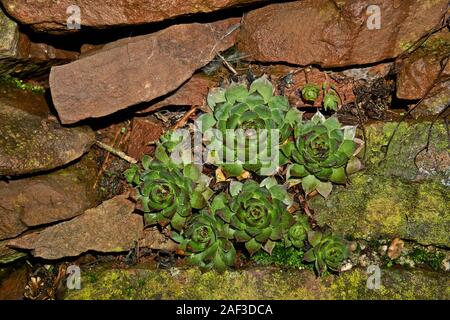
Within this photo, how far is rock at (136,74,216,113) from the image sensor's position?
3.27 metres

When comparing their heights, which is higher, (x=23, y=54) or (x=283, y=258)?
(x=23, y=54)

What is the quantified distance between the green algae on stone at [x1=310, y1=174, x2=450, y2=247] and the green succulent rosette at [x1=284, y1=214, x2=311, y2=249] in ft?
0.58

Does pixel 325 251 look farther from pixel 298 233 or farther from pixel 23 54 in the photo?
pixel 23 54

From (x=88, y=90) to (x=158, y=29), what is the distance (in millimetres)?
618

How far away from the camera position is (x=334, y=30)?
2.88m

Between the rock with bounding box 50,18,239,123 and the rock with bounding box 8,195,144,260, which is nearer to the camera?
the rock with bounding box 50,18,239,123

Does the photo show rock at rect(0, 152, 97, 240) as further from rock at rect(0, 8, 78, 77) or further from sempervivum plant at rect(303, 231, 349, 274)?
sempervivum plant at rect(303, 231, 349, 274)

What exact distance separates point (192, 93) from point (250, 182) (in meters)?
0.79

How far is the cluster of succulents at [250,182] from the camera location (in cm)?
291

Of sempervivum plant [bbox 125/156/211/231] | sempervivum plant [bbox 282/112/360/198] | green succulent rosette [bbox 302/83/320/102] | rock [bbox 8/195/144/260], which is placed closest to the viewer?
sempervivum plant [bbox 282/112/360/198]

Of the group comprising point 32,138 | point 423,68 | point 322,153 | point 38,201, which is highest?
point 423,68

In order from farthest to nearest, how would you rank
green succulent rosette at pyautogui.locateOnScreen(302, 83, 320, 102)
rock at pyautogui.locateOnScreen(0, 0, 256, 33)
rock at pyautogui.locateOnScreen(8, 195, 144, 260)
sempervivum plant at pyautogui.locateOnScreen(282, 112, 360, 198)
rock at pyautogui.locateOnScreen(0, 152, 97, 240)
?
rock at pyautogui.locateOnScreen(8, 195, 144, 260)
rock at pyautogui.locateOnScreen(0, 152, 97, 240)
green succulent rosette at pyautogui.locateOnScreen(302, 83, 320, 102)
sempervivum plant at pyautogui.locateOnScreen(282, 112, 360, 198)
rock at pyautogui.locateOnScreen(0, 0, 256, 33)

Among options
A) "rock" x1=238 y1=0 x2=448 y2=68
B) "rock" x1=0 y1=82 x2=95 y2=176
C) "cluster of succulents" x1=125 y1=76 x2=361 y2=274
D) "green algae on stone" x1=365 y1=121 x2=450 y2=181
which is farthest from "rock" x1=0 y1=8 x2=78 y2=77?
"green algae on stone" x1=365 y1=121 x2=450 y2=181

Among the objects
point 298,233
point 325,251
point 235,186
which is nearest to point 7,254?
point 235,186
